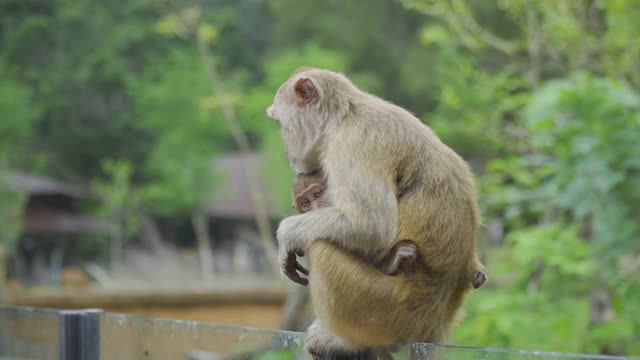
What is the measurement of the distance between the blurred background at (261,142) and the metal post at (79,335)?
3.38m

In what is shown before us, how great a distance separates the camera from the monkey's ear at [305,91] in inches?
127

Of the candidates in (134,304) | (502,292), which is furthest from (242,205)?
(502,292)

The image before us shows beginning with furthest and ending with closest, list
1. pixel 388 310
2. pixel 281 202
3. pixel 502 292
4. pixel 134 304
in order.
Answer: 1. pixel 281 202
2. pixel 134 304
3. pixel 502 292
4. pixel 388 310

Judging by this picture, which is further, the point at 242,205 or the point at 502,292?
the point at 242,205

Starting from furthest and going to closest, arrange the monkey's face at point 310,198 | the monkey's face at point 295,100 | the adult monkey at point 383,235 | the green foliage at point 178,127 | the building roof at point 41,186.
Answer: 1. the green foliage at point 178,127
2. the building roof at point 41,186
3. the monkey's face at point 295,100
4. the monkey's face at point 310,198
5. the adult monkey at point 383,235

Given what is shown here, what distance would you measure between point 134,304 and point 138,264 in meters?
21.7

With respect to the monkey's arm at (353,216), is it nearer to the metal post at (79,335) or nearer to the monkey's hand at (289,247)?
the monkey's hand at (289,247)

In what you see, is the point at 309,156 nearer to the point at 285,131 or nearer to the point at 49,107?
the point at 285,131

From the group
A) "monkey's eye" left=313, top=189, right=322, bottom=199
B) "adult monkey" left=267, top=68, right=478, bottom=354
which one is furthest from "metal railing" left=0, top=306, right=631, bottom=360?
"monkey's eye" left=313, top=189, right=322, bottom=199

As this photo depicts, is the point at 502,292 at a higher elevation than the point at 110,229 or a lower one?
lower

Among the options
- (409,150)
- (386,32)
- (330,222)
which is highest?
(386,32)

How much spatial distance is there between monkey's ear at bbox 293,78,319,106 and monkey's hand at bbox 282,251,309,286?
1.89 feet

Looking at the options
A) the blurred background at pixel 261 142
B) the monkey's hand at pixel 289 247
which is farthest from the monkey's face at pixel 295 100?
the blurred background at pixel 261 142

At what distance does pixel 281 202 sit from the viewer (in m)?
25.3
